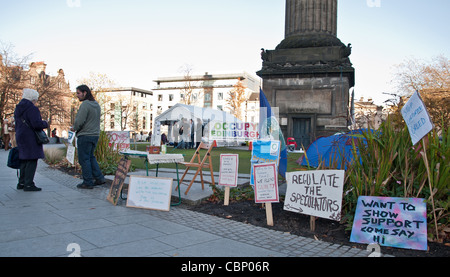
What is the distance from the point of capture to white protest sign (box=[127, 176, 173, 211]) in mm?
5691

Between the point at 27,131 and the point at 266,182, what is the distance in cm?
495

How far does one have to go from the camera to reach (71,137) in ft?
37.8

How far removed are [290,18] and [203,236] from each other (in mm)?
16881

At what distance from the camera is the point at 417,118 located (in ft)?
13.5

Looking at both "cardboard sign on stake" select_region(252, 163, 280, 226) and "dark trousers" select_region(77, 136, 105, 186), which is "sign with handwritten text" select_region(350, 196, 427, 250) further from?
"dark trousers" select_region(77, 136, 105, 186)

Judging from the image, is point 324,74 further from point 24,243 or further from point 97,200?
point 24,243

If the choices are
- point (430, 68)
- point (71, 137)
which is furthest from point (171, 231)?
point (430, 68)

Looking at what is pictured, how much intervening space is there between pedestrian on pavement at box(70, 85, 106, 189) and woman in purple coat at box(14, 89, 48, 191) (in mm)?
697

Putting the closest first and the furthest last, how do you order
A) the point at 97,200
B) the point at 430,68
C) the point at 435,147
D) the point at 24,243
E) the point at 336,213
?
the point at 24,243 → the point at 435,147 → the point at 336,213 → the point at 97,200 → the point at 430,68

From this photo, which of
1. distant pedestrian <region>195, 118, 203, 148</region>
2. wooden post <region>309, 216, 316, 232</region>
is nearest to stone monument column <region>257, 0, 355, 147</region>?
distant pedestrian <region>195, 118, 203, 148</region>

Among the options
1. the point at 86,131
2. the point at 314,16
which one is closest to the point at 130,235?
the point at 86,131

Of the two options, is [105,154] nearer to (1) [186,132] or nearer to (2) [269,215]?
(2) [269,215]

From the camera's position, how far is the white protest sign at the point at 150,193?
5691 millimetres

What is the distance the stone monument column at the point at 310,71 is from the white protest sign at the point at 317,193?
12756 mm
